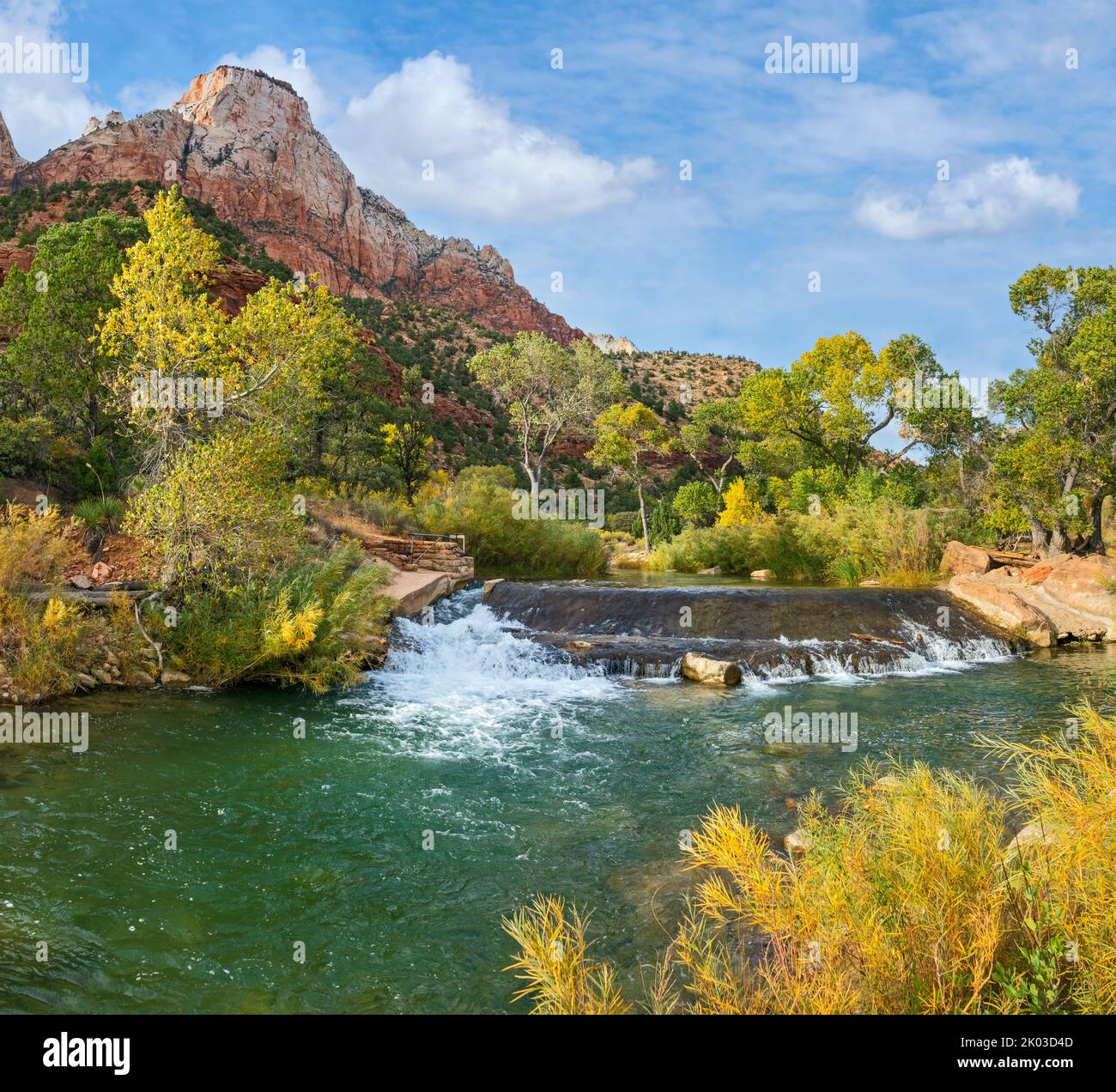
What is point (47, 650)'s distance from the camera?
891cm

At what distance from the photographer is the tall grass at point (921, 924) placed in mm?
2561

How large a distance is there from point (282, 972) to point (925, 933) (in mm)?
3056

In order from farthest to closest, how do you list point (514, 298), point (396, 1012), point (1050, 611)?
point (514, 298), point (1050, 611), point (396, 1012)

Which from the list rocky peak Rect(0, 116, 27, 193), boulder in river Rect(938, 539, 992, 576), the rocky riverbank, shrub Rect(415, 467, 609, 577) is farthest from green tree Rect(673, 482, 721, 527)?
rocky peak Rect(0, 116, 27, 193)

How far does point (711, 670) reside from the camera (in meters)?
11.0

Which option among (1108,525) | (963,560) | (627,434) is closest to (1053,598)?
(963,560)

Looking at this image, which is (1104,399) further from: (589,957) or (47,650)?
(47,650)

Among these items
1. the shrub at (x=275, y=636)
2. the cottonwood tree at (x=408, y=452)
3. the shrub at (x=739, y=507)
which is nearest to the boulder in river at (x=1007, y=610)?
the shrub at (x=275, y=636)

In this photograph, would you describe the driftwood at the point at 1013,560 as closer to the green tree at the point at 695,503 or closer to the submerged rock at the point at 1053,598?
the submerged rock at the point at 1053,598

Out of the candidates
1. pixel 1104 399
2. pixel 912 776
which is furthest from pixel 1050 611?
pixel 912 776

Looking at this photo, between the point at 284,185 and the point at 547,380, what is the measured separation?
65131mm

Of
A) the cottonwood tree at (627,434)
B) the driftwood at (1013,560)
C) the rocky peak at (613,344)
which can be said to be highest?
the rocky peak at (613,344)

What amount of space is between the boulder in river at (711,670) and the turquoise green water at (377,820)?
1.32ft

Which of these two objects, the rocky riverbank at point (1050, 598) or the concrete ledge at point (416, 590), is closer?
the concrete ledge at point (416, 590)
